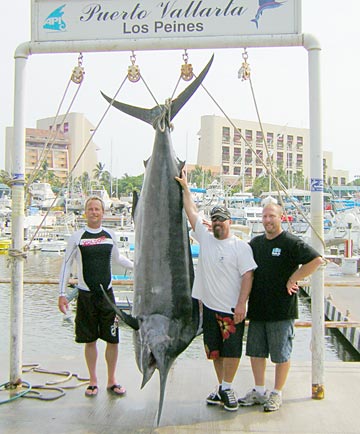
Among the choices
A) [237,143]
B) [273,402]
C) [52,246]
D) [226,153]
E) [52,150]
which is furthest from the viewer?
[52,150]

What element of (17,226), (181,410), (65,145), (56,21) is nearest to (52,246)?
(17,226)

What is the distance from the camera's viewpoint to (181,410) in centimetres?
298

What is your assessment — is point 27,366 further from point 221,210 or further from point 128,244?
point 128,244

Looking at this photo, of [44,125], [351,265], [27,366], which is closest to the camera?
[27,366]

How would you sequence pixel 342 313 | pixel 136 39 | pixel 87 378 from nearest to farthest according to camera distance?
pixel 136 39, pixel 87 378, pixel 342 313

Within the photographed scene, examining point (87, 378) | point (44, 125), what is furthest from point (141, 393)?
point (44, 125)

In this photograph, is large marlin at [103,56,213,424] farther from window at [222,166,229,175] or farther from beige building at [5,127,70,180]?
beige building at [5,127,70,180]

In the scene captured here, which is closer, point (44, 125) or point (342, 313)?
point (342, 313)

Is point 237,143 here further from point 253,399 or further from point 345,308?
point 253,399

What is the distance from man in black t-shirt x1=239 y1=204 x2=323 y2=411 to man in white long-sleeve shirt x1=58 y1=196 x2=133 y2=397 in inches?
33.9

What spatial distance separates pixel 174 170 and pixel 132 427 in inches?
56.1

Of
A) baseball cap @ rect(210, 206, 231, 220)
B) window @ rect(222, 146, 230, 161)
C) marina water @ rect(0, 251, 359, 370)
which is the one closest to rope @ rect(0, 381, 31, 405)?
baseball cap @ rect(210, 206, 231, 220)

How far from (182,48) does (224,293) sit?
4.93 feet

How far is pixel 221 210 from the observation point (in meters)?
3.05
